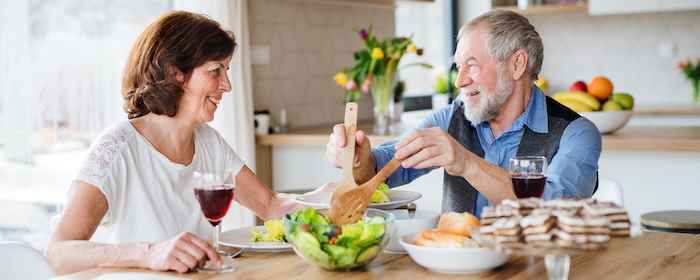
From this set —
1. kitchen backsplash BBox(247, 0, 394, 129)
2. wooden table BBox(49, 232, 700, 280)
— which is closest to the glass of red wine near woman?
wooden table BBox(49, 232, 700, 280)

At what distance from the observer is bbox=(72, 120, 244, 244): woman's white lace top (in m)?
1.54

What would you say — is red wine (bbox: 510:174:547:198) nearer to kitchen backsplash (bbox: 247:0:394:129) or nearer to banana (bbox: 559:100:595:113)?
banana (bbox: 559:100:595:113)

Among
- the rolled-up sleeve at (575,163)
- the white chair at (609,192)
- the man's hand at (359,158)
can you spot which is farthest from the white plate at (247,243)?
the white chair at (609,192)

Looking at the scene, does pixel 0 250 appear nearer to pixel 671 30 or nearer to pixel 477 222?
pixel 477 222

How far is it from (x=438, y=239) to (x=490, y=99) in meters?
0.79

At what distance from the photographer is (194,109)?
5.75 ft

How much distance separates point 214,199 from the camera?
1148mm

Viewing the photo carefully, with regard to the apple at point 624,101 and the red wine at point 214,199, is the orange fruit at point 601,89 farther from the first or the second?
the red wine at point 214,199

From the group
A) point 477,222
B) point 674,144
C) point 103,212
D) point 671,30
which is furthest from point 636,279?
point 671,30

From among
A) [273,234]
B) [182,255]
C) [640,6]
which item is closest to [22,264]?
[182,255]

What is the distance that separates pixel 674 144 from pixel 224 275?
1.99m

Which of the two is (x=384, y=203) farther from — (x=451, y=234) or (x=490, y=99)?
(x=490, y=99)

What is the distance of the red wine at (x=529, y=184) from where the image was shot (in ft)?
4.01

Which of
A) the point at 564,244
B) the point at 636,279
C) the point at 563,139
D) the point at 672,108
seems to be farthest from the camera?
the point at 672,108
